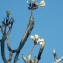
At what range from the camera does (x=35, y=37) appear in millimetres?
7266

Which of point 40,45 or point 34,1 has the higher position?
point 34,1

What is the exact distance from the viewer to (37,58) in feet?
23.3

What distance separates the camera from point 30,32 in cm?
701

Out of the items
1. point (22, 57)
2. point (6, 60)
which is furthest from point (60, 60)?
point (6, 60)

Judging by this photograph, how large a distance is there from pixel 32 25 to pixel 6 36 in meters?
0.78

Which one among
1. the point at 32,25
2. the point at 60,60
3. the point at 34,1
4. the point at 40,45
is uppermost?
the point at 34,1

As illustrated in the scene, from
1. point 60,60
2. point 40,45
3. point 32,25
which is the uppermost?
point 32,25

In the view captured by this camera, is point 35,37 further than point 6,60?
Yes

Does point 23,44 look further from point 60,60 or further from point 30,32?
point 60,60

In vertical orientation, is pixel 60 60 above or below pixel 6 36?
below

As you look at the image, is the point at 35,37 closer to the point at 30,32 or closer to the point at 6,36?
the point at 30,32

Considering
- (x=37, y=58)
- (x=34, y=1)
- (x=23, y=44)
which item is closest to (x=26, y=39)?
(x=23, y=44)

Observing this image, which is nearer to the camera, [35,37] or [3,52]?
[3,52]

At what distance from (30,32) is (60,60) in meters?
1.16
